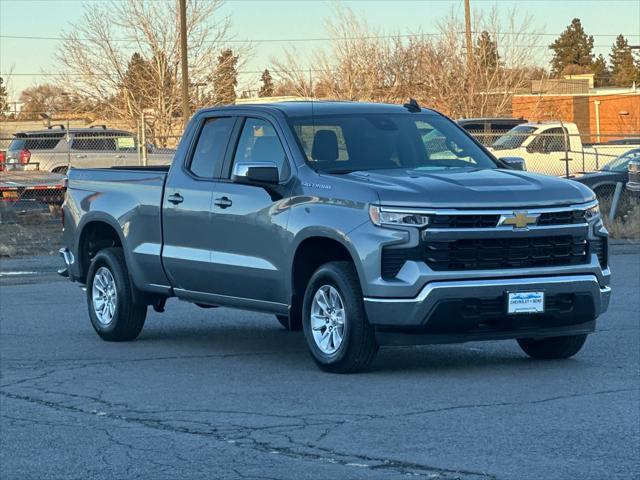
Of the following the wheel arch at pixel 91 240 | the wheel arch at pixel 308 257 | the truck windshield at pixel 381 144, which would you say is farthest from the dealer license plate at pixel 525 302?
the wheel arch at pixel 91 240

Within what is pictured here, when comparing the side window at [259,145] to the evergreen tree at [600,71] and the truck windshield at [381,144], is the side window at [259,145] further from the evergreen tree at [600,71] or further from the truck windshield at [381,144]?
the evergreen tree at [600,71]

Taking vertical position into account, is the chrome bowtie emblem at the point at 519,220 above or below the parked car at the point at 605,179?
above

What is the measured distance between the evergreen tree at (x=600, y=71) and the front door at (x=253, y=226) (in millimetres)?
121918

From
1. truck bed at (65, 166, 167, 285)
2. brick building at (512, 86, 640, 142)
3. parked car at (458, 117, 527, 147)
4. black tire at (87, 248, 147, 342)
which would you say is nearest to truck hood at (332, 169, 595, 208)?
truck bed at (65, 166, 167, 285)

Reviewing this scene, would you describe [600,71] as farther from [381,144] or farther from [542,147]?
[381,144]

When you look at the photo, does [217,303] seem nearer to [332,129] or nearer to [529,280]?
[332,129]

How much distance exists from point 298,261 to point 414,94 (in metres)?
44.3

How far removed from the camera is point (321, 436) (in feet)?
25.1

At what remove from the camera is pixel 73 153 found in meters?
33.8

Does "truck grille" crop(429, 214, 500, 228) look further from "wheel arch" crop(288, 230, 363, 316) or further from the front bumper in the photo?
"wheel arch" crop(288, 230, 363, 316)

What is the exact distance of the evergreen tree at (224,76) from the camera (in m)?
50.6

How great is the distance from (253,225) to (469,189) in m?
1.87

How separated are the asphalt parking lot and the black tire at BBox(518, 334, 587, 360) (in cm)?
10

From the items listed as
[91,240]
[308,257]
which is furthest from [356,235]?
[91,240]
